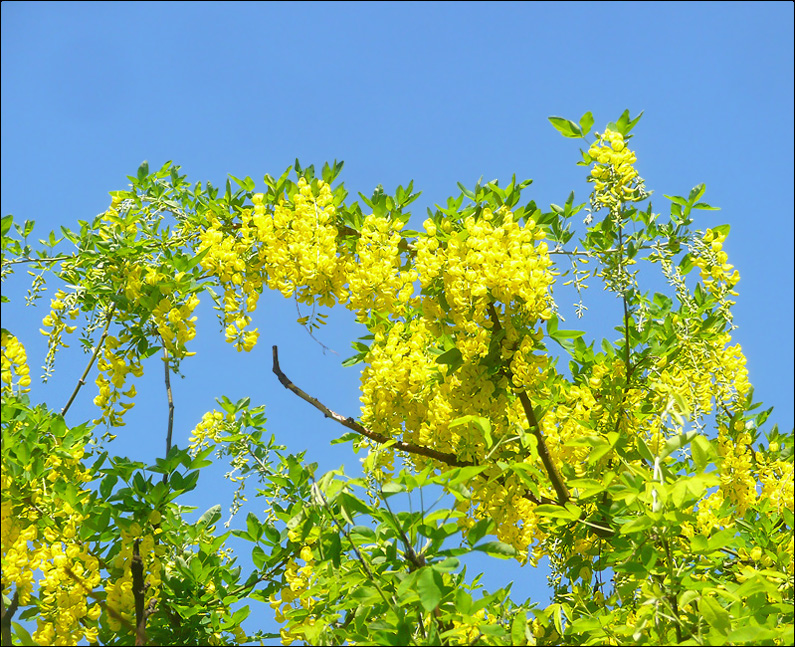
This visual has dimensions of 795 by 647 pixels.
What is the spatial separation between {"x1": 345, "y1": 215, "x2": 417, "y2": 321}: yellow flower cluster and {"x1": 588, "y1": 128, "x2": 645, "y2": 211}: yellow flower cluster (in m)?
0.90

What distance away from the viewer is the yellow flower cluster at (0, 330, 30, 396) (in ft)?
9.63

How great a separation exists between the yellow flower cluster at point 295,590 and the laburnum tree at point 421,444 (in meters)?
0.02

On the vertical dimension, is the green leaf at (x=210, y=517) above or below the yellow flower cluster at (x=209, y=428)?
below

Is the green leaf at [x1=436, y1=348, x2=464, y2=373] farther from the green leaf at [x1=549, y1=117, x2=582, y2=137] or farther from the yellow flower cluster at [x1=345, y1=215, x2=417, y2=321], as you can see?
the green leaf at [x1=549, y1=117, x2=582, y2=137]

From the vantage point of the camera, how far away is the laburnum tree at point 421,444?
102 inches

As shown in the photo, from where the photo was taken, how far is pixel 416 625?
2.65 meters

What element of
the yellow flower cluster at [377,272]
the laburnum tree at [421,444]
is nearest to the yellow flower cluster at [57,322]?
the laburnum tree at [421,444]

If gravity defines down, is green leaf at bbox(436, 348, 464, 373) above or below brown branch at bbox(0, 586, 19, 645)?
above

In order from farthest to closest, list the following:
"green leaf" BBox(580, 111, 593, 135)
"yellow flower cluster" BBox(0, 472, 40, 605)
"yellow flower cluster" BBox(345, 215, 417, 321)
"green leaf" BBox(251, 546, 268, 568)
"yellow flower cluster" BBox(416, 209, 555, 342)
A: "yellow flower cluster" BBox(345, 215, 417, 321) → "green leaf" BBox(580, 111, 593, 135) → "green leaf" BBox(251, 546, 268, 568) → "yellow flower cluster" BBox(416, 209, 555, 342) → "yellow flower cluster" BBox(0, 472, 40, 605)

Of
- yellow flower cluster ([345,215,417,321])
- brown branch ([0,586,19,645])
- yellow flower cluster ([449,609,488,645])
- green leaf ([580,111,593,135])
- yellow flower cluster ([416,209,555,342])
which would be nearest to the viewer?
yellow flower cluster ([449,609,488,645])

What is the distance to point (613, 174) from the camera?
3.32 meters

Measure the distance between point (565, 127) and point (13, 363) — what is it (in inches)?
99.9

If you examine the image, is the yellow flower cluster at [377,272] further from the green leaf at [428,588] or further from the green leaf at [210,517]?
the green leaf at [428,588]

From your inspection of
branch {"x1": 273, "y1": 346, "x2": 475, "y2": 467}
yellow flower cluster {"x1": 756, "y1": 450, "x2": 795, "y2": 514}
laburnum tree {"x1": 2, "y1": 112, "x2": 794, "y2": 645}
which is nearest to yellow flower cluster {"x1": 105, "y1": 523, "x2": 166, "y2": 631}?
laburnum tree {"x1": 2, "y1": 112, "x2": 794, "y2": 645}
